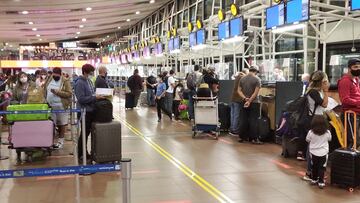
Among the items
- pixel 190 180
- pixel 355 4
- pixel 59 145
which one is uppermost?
pixel 355 4

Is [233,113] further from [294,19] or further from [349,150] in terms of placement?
[349,150]

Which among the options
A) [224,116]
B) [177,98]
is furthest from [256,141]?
[177,98]

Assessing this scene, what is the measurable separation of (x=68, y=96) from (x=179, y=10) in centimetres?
1407

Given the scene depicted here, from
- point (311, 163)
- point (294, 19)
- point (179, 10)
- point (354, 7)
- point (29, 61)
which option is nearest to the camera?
point (311, 163)

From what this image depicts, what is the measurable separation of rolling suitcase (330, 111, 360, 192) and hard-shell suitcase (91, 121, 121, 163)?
299 centimetres

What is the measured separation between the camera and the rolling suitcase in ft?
17.5

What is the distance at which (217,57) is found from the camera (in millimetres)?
15703

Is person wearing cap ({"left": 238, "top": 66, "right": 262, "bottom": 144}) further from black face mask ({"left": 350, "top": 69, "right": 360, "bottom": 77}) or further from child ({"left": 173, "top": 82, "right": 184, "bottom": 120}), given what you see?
child ({"left": 173, "top": 82, "right": 184, "bottom": 120})

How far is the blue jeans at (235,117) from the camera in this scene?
941 centimetres

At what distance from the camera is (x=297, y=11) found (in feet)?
26.2

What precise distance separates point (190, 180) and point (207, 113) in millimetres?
3704

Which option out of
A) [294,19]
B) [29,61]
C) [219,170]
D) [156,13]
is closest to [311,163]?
[219,170]

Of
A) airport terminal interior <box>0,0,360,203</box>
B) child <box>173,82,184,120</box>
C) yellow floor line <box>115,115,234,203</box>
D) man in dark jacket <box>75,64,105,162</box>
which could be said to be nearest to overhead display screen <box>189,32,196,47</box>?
airport terminal interior <box>0,0,360,203</box>

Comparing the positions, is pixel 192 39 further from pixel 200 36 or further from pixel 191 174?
pixel 191 174
